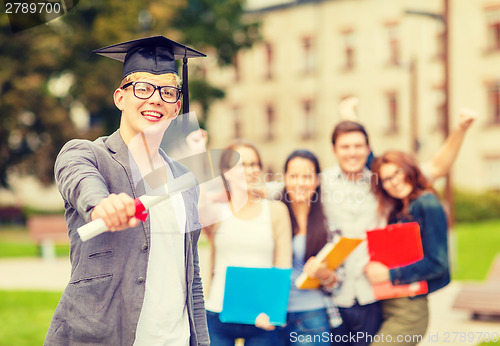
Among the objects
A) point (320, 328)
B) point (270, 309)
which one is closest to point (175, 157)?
point (270, 309)

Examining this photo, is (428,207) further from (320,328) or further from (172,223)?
(172,223)

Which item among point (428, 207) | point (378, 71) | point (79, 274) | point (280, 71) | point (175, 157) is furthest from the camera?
point (280, 71)

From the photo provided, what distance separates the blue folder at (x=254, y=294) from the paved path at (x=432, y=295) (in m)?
3.00

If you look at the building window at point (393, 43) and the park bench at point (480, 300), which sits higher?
the building window at point (393, 43)

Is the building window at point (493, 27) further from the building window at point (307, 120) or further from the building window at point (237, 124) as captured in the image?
the building window at point (237, 124)

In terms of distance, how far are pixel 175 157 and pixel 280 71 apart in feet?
120

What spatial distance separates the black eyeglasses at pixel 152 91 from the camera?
248cm

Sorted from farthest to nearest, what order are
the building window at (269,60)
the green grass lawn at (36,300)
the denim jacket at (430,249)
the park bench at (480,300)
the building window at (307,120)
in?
the building window at (269,60)
the building window at (307,120)
the park bench at (480,300)
the green grass lawn at (36,300)
the denim jacket at (430,249)

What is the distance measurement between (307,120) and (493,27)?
11132 millimetres

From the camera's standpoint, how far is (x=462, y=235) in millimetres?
20094

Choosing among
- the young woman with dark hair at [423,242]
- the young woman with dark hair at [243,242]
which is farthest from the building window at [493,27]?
the young woman with dark hair at [243,242]

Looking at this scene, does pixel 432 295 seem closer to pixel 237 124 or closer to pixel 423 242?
pixel 423 242

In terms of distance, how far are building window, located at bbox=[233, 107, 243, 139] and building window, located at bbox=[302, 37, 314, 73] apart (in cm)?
507

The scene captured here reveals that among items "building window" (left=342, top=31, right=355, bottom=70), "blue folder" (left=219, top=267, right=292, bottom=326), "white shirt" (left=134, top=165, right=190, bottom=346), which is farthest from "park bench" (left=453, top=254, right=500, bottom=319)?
"building window" (left=342, top=31, right=355, bottom=70)
